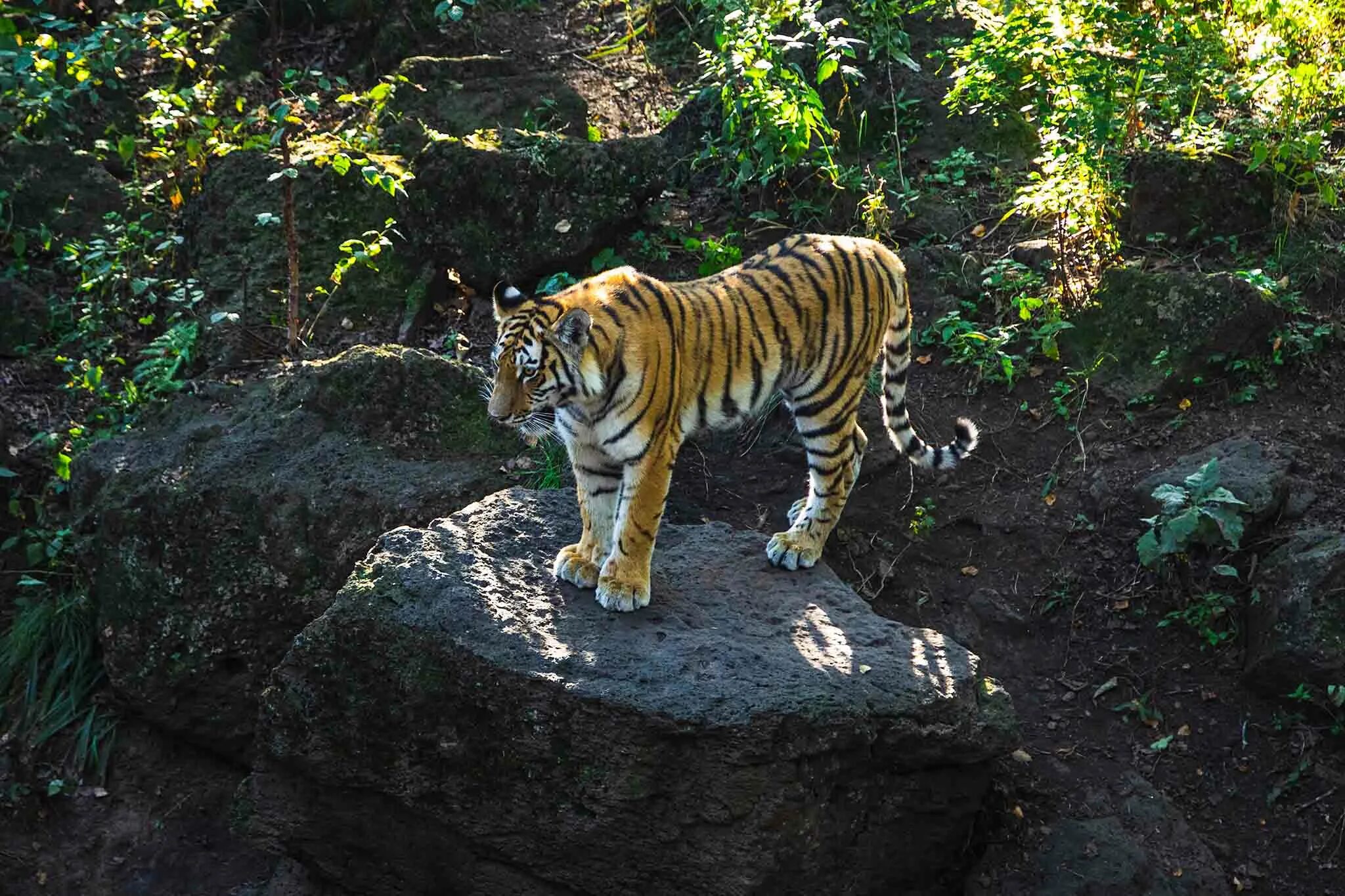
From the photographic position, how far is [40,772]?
6461 millimetres

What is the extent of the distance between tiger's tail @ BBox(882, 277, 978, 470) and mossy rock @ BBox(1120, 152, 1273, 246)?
2.28 meters

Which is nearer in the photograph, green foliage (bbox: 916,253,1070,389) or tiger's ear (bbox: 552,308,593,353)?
tiger's ear (bbox: 552,308,593,353)

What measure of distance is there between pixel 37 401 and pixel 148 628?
2.75 m

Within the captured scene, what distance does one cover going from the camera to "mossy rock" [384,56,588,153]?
905 centimetres

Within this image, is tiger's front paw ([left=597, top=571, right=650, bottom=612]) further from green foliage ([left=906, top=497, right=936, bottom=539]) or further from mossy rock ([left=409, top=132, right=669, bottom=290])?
mossy rock ([left=409, top=132, right=669, bottom=290])

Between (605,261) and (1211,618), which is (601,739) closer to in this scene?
(1211,618)

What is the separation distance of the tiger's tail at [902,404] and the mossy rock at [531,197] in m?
2.61

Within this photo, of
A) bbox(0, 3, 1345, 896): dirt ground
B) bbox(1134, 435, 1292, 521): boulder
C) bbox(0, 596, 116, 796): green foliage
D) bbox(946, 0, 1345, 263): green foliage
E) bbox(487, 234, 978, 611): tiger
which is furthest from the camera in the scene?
bbox(946, 0, 1345, 263): green foliage

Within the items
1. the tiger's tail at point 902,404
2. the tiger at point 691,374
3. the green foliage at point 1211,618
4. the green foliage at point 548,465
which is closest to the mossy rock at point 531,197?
the green foliage at point 548,465

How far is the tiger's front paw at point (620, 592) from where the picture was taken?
4973 millimetres

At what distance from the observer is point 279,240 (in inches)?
336

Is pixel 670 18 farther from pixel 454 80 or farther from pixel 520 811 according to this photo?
pixel 520 811

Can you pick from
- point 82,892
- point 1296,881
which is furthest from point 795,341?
point 82,892

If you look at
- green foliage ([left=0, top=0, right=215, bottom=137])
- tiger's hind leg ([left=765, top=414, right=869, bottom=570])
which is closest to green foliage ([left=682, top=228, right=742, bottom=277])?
tiger's hind leg ([left=765, top=414, right=869, bottom=570])
